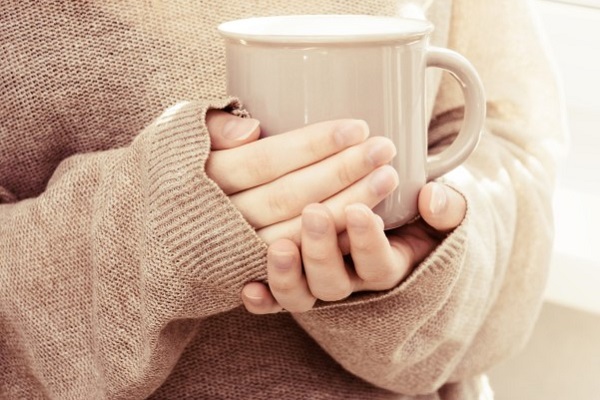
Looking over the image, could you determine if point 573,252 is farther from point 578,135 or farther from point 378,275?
point 378,275

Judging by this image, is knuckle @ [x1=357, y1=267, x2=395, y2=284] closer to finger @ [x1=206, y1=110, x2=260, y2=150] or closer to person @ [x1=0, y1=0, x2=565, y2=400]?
person @ [x1=0, y1=0, x2=565, y2=400]

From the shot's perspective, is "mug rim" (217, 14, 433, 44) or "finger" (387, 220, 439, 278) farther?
"finger" (387, 220, 439, 278)

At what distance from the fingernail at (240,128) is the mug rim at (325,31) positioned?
48 mm

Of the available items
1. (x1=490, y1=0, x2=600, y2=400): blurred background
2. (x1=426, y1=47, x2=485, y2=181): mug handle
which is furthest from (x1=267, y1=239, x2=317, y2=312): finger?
(x1=490, y1=0, x2=600, y2=400): blurred background

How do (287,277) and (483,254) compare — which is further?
(483,254)

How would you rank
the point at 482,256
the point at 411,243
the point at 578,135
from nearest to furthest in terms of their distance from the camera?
the point at 411,243 < the point at 482,256 < the point at 578,135

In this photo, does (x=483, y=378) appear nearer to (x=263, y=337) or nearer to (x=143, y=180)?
(x=263, y=337)

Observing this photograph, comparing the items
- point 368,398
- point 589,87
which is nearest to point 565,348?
point 589,87

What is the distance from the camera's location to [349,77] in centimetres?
37

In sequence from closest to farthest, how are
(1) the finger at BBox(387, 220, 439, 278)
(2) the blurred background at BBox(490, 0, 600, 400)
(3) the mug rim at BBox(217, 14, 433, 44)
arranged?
(3) the mug rim at BBox(217, 14, 433, 44), (1) the finger at BBox(387, 220, 439, 278), (2) the blurred background at BBox(490, 0, 600, 400)

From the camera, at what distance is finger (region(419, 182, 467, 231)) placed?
0.44m

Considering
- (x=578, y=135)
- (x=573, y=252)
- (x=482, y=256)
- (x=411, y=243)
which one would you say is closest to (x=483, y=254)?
(x=482, y=256)

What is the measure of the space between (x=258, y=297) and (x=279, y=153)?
0.11 meters

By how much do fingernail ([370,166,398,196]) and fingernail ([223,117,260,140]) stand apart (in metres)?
0.08
